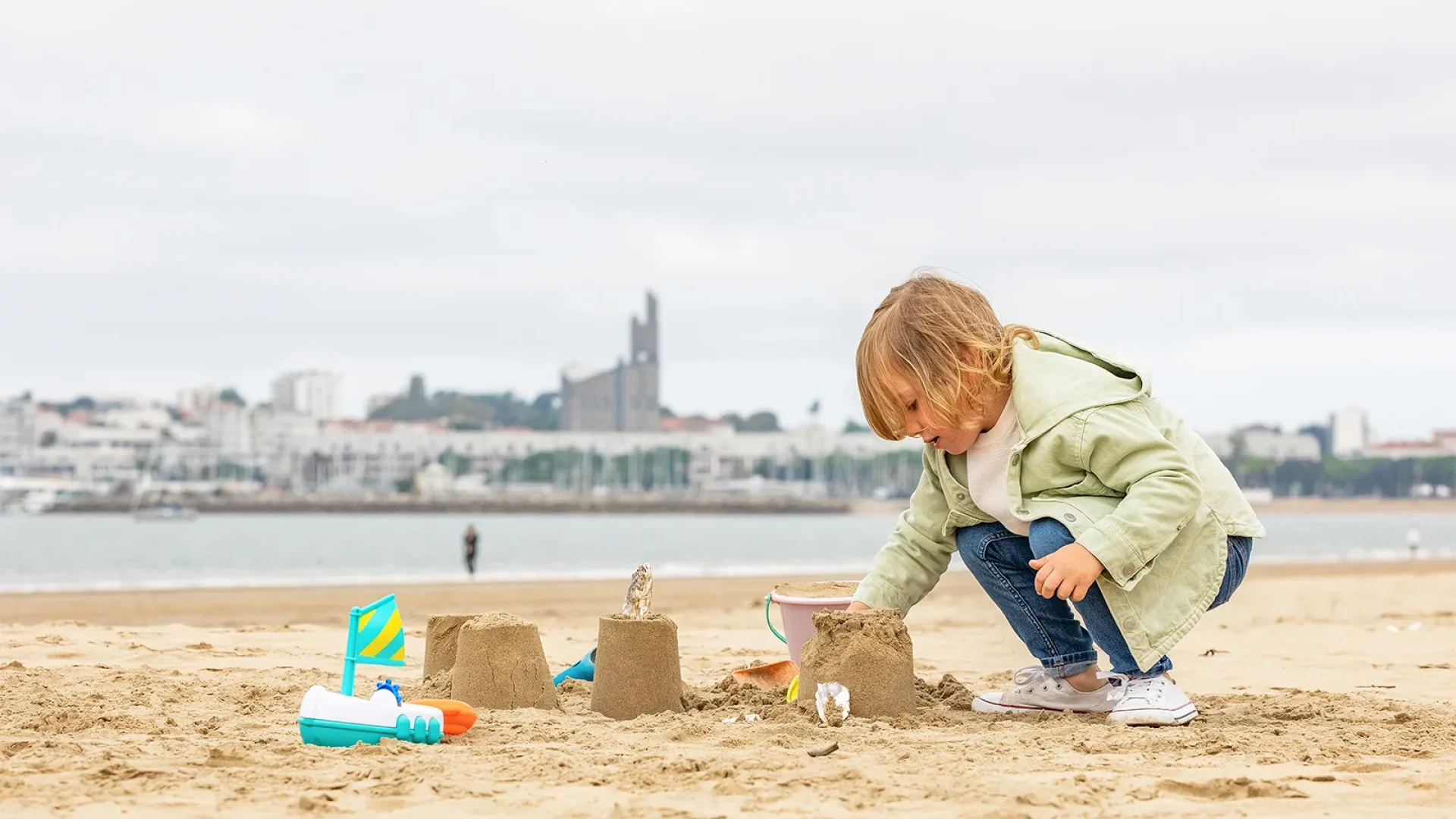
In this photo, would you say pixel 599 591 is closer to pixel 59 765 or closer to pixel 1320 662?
pixel 1320 662

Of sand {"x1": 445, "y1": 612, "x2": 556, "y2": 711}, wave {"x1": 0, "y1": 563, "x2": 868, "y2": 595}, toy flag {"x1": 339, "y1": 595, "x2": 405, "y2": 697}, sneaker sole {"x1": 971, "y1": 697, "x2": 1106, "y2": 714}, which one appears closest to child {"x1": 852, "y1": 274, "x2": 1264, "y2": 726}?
sneaker sole {"x1": 971, "y1": 697, "x2": 1106, "y2": 714}

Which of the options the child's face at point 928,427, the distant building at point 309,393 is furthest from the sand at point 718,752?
the distant building at point 309,393

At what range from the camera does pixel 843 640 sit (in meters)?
3.31

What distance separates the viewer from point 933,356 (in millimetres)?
3164

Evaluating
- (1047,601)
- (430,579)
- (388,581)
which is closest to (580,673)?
(1047,601)

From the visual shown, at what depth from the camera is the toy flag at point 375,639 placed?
3.15 metres

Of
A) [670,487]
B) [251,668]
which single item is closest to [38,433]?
[670,487]

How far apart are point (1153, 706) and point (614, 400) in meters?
116

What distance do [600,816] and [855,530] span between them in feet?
210

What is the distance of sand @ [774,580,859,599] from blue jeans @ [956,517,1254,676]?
0.44 meters

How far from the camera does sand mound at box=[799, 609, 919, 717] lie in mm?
3303

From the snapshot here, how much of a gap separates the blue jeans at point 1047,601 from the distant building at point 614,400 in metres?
112

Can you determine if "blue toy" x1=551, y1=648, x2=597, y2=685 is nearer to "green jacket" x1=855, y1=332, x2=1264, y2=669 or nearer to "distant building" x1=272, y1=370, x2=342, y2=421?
"green jacket" x1=855, y1=332, x2=1264, y2=669

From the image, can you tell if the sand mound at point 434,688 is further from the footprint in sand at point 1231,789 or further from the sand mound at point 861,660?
the footprint in sand at point 1231,789
